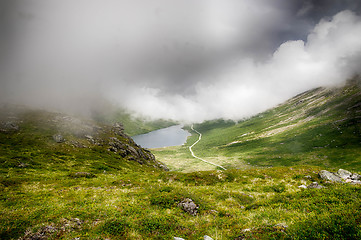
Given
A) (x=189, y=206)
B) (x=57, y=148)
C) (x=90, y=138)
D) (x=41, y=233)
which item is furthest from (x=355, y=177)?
(x=90, y=138)

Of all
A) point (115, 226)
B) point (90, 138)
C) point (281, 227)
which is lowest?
point (281, 227)

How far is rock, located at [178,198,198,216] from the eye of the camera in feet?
46.1

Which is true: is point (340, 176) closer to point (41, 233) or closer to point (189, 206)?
point (189, 206)

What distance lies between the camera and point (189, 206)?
14609 millimetres

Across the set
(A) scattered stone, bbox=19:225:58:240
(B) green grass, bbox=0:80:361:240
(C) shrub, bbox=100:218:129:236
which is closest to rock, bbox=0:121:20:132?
(B) green grass, bbox=0:80:361:240

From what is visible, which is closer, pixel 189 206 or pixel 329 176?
pixel 189 206

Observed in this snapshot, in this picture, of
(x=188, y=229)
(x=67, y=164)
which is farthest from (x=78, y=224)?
(x=67, y=164)

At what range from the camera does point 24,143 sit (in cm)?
5825

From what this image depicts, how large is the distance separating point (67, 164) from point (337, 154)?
139518mm

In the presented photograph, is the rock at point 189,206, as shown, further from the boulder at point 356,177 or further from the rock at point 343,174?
the rock at point 343,174

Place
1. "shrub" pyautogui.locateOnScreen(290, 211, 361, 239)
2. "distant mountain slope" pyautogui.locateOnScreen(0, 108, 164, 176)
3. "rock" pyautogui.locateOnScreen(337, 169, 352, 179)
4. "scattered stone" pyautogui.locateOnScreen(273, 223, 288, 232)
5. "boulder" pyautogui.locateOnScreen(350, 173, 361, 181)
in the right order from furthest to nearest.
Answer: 1. "distant mountain slope" pyautogui.locateOnScreen(0, 108, 164, 176)
2. "rock" pyautogui.locateOnScreen(337, 169, 352, 179)
3. "boulder" pyautogui.locateOnScreen(350, 173, 361, 181)
4. "scattered stone" pyautogui.locateOnScreen(273, 223, 288, 232)
5. "shrub" pyautogui.locateOnScreen(290, 211, 361, 239)

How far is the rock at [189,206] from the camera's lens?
46.1ft

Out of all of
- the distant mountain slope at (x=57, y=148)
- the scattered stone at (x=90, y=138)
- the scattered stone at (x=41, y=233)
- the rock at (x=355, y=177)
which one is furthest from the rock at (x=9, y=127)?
the rock at (x=355, y=177)

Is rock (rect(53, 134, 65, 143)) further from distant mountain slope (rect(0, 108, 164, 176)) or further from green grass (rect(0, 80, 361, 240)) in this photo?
green grass (rect(0, 80, 361, 240))
